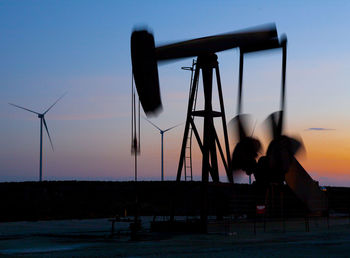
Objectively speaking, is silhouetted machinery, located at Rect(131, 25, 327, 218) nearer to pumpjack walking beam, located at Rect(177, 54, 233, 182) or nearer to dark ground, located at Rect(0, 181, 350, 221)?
pumpjack walking beam, located at Rect(177, 54, 233, 182)

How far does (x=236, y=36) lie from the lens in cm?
2869

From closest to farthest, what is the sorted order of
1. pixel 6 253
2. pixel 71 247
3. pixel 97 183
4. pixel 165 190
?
pixel 6 253 < pixel 71 247 < pixel 165 190 < pixel 97 183

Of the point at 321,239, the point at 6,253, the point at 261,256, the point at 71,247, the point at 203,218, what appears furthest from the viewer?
the point at 203,218

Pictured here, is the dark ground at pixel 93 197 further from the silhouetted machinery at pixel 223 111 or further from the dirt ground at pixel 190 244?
the dirt ground at pixel 190 244

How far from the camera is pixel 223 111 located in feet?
101

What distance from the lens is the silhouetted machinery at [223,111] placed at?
22.2 m

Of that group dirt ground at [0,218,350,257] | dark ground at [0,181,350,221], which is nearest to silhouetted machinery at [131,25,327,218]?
dirt ground at [0,218,350,257]

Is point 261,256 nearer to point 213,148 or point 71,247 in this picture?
point 71,247

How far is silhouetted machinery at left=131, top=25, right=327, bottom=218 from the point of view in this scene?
22.2 m

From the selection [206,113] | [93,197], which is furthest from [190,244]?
[93,197]

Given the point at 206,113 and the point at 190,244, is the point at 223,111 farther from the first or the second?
the point at 190,244

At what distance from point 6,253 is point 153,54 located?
9226 millimetres

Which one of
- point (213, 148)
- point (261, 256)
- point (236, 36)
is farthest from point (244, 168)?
point (261, 256)

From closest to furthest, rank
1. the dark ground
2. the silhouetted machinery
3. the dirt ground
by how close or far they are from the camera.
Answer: the dirt ground
the silhouetted machinery
the dark ground
